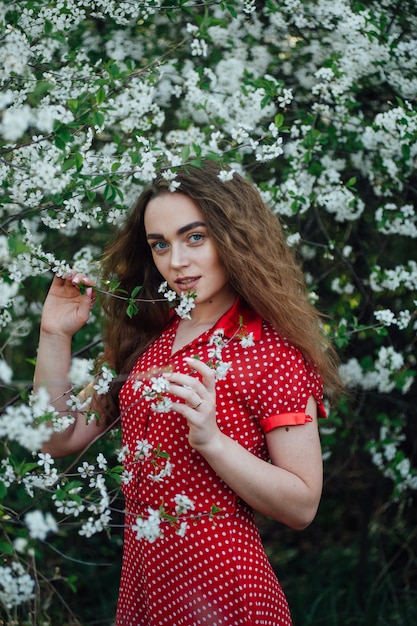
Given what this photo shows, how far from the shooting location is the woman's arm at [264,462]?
5.71ft

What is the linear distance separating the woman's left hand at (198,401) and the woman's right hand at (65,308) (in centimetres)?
57

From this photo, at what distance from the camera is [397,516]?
3.91 m

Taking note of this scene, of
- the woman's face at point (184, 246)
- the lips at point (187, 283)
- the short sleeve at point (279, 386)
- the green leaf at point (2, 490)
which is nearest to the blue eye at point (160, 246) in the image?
the woman's face at point (184, 246)

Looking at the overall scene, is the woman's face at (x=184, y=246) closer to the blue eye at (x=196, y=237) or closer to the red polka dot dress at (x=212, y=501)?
the blue eye at (x=196, y=237)

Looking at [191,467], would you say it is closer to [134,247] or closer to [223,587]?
[223,587]

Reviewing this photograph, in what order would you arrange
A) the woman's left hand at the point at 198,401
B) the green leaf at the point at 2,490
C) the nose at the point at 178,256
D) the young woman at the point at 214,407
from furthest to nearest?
the nose at the point at 178,256 < the young woman at the point at 214,407 < the woman's left hand at the point at 198,401 < the green leaf at the point at 2,490

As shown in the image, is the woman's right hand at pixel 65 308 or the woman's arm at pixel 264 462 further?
the woman's right hand at pixel 65 308

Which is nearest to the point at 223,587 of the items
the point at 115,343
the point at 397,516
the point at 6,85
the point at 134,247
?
the point at 115,343

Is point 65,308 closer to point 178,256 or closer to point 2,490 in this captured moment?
point 178,256

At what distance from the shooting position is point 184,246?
2090mm

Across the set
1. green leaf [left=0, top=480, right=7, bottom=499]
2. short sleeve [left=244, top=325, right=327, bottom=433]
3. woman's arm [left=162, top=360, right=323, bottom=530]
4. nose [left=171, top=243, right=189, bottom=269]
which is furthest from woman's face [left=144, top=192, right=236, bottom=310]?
green leaf [left=0, top=480, right=7, bottom=499]

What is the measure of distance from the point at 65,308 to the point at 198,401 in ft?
2.31

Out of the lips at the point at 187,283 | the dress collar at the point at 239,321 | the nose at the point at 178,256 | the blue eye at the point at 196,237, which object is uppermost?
the blue eye at the point at 196,237

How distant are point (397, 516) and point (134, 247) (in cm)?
237
